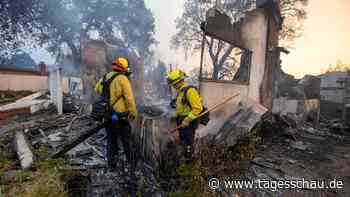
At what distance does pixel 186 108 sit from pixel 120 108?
1.18 meters

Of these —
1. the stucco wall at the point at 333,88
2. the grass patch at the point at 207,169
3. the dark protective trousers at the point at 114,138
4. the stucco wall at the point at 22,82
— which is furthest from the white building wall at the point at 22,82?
the stucco wall at the point at 333,88

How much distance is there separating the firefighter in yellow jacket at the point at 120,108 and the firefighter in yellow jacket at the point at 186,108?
79 cm

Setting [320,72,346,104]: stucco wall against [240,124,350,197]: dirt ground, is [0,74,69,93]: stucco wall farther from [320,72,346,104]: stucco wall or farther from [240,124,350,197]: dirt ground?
[320,72,346,104]: stucco wall

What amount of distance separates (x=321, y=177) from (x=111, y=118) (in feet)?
13.9

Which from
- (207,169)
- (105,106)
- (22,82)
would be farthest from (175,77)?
(22,82)

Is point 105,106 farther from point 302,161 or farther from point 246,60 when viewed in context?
point 246,60

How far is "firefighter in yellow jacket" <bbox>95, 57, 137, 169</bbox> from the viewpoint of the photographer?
314cm

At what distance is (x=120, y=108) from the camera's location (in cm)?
317

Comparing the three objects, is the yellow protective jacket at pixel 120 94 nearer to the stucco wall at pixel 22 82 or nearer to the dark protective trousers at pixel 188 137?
the dark protective trousers at pixel 188 137

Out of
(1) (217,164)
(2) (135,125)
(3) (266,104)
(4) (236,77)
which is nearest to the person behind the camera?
(1) (217,164)

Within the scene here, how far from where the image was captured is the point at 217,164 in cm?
348

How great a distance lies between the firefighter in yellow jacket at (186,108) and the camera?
10.4 ft

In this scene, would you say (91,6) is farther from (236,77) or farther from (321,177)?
(321,177)

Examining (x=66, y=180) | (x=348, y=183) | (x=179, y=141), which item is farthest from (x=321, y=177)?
(x=66, y=180)
